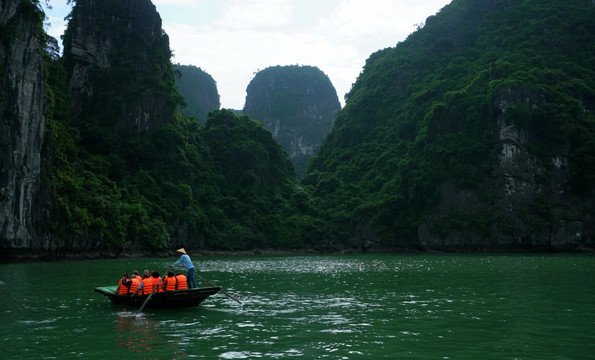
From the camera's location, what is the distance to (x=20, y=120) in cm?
4116

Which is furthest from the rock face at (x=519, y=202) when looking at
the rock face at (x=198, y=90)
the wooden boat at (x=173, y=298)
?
the rock face at (x=198, y=90)

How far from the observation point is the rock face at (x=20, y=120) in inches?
1543

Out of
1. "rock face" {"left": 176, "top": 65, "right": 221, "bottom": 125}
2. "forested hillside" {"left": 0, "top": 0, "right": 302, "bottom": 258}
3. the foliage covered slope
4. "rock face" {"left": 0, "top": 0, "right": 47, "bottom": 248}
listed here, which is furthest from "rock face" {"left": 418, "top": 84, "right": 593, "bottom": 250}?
"rock face" {"left": 176, "top": 65, "right": 221, "bottom": 125}

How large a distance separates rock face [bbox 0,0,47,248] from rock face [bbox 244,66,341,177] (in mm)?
128705

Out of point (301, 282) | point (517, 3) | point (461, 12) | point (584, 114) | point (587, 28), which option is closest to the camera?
point (301, 282)

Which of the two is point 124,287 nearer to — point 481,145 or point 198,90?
point 481,145

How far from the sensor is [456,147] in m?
84.3

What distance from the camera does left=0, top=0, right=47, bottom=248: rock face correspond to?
129ft

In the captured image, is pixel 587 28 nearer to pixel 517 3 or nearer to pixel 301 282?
pixel 517 3

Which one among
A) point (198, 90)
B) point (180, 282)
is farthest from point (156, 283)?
point (198, 90)

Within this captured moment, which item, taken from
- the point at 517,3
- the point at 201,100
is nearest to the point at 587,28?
the point at 517,3

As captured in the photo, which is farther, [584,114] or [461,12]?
[461,12]

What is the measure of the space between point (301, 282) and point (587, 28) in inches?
3647

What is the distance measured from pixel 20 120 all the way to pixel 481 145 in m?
67.8
